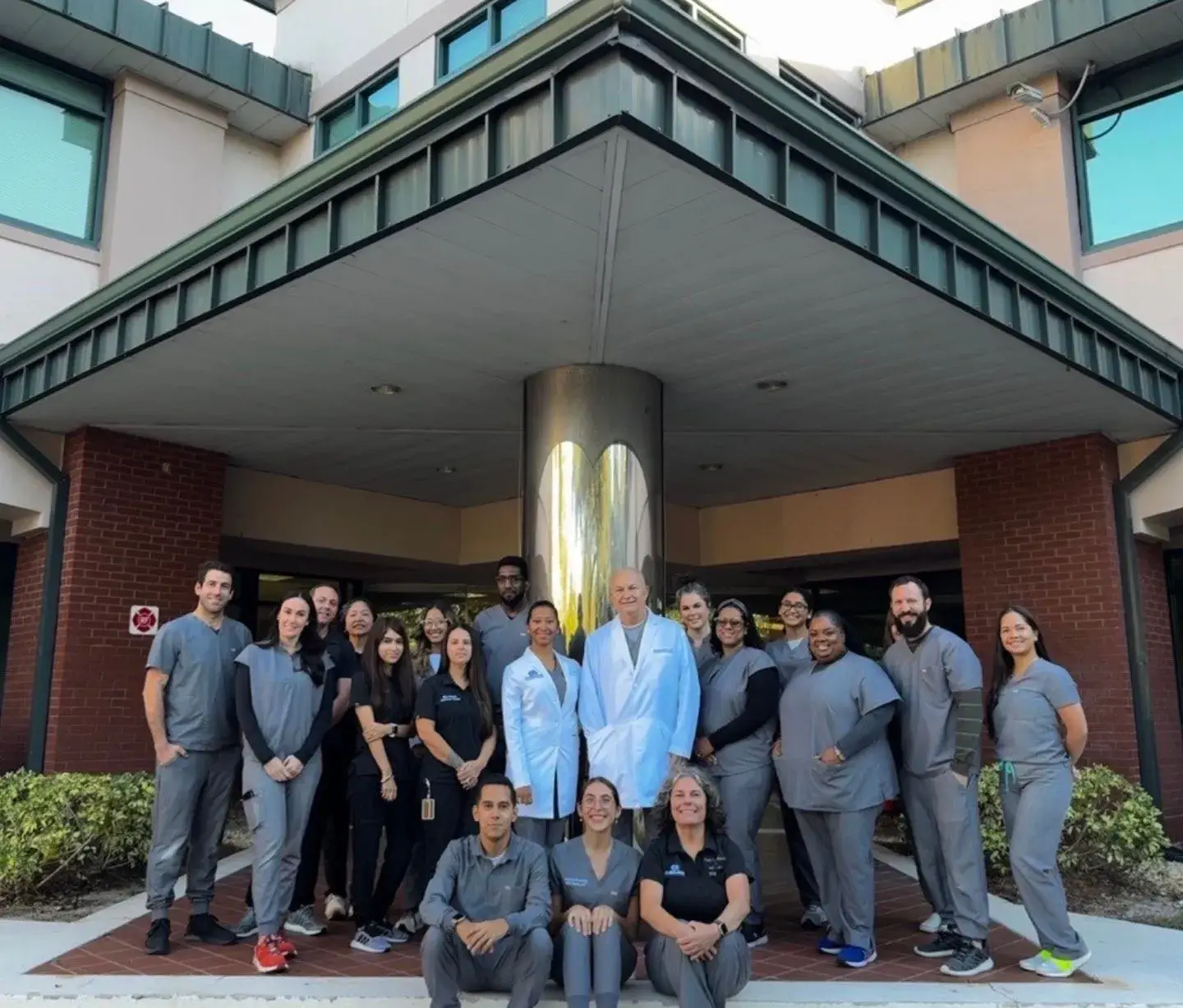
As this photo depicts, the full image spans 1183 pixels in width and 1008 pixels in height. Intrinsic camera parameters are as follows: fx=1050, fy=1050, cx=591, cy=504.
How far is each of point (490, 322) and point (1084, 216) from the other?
7139 millimetres

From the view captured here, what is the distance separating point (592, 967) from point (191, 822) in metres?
2.45

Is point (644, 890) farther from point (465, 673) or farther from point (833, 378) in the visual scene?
point (833, 378)

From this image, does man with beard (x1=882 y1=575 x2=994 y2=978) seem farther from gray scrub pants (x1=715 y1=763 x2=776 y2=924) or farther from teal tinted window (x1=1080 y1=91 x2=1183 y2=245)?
teal tinted window (x1=1080 y1=91 x2=1183 y2=245)

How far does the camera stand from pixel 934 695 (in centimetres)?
517

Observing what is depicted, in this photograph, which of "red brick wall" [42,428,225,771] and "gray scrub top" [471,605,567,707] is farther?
"red brick wall" [42,428,225,771]

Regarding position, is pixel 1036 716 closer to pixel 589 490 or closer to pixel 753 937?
pixel 753 937

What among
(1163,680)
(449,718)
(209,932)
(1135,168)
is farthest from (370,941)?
(1135,168)

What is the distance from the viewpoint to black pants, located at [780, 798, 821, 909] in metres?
6.09

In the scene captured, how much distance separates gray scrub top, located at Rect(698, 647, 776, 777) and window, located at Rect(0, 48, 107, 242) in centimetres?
850

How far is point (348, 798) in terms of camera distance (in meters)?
5.67

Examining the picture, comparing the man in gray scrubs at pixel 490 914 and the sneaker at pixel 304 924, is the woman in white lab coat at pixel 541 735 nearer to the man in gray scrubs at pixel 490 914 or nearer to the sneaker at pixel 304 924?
the man in gray scrubs at pixel 490 914

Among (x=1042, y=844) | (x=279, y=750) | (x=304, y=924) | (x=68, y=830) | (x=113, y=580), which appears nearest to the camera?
(x=1042, y=844)

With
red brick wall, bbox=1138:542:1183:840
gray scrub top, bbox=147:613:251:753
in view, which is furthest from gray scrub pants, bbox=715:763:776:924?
red brick wall, bbox=1138:542:1183:840

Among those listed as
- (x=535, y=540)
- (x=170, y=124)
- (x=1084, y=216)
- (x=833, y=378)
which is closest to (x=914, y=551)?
(x=1084, y=216)
